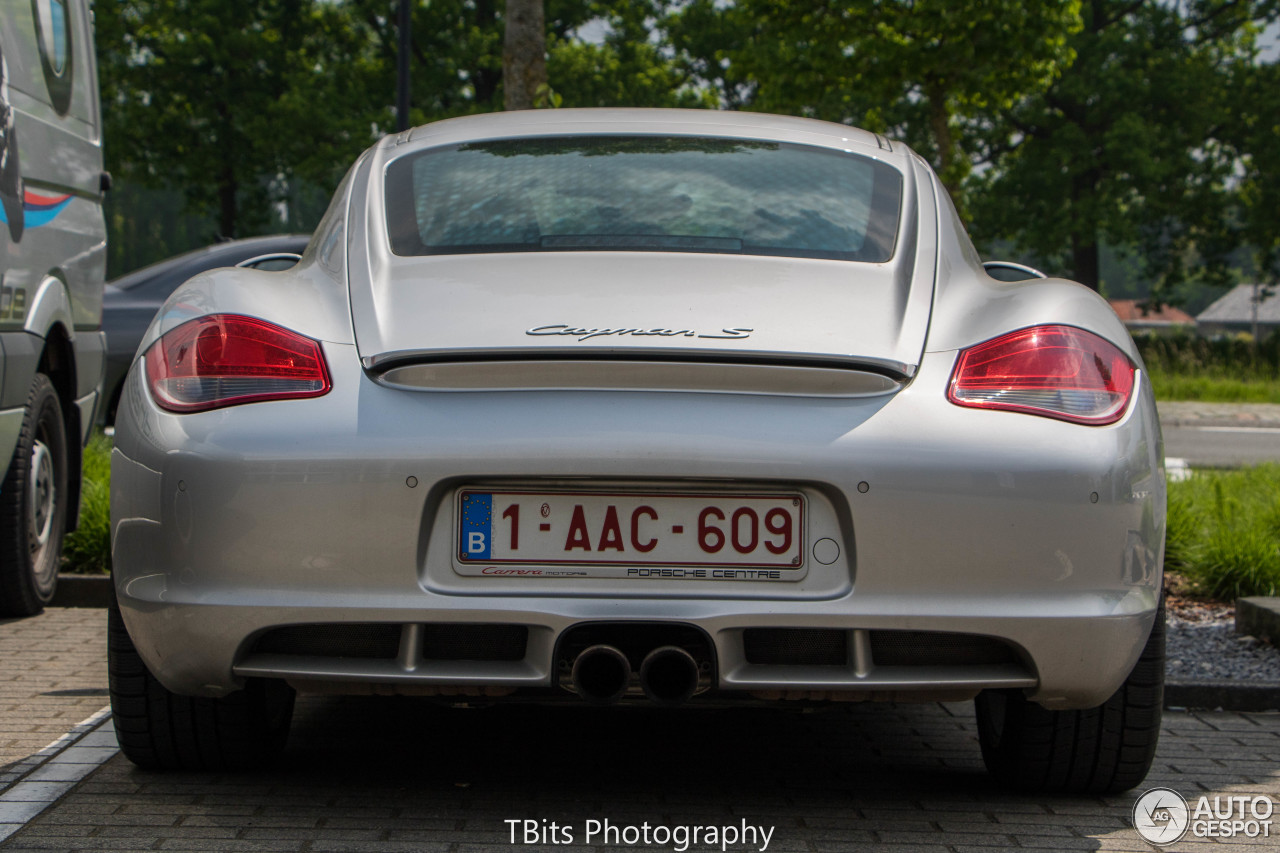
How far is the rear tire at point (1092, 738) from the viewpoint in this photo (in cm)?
312

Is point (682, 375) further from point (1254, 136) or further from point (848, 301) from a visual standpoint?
point (1254, 136)

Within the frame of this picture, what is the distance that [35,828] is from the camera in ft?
9.50

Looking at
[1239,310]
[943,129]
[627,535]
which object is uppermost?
[943,129]

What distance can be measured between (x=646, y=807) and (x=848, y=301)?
1.14m

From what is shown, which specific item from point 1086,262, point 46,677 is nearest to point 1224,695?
point 46,677

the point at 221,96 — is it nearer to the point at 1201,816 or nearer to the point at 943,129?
the point at 943,129

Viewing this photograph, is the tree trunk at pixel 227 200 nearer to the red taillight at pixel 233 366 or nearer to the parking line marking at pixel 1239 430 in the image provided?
the parking line marking at pixel 1239 430

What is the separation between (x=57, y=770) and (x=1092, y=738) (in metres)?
2.30

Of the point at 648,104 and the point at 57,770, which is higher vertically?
the point at 648,104

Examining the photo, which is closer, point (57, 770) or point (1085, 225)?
point (57, 770)

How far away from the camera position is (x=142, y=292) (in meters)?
10.9

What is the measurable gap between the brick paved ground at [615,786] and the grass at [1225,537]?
1.91 m

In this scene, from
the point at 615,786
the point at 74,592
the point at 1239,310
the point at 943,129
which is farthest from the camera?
the point at 1239,310

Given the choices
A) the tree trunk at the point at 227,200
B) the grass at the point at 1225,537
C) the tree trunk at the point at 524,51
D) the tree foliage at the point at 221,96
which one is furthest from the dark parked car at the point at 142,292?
the tree trunk at the point at 227,200
